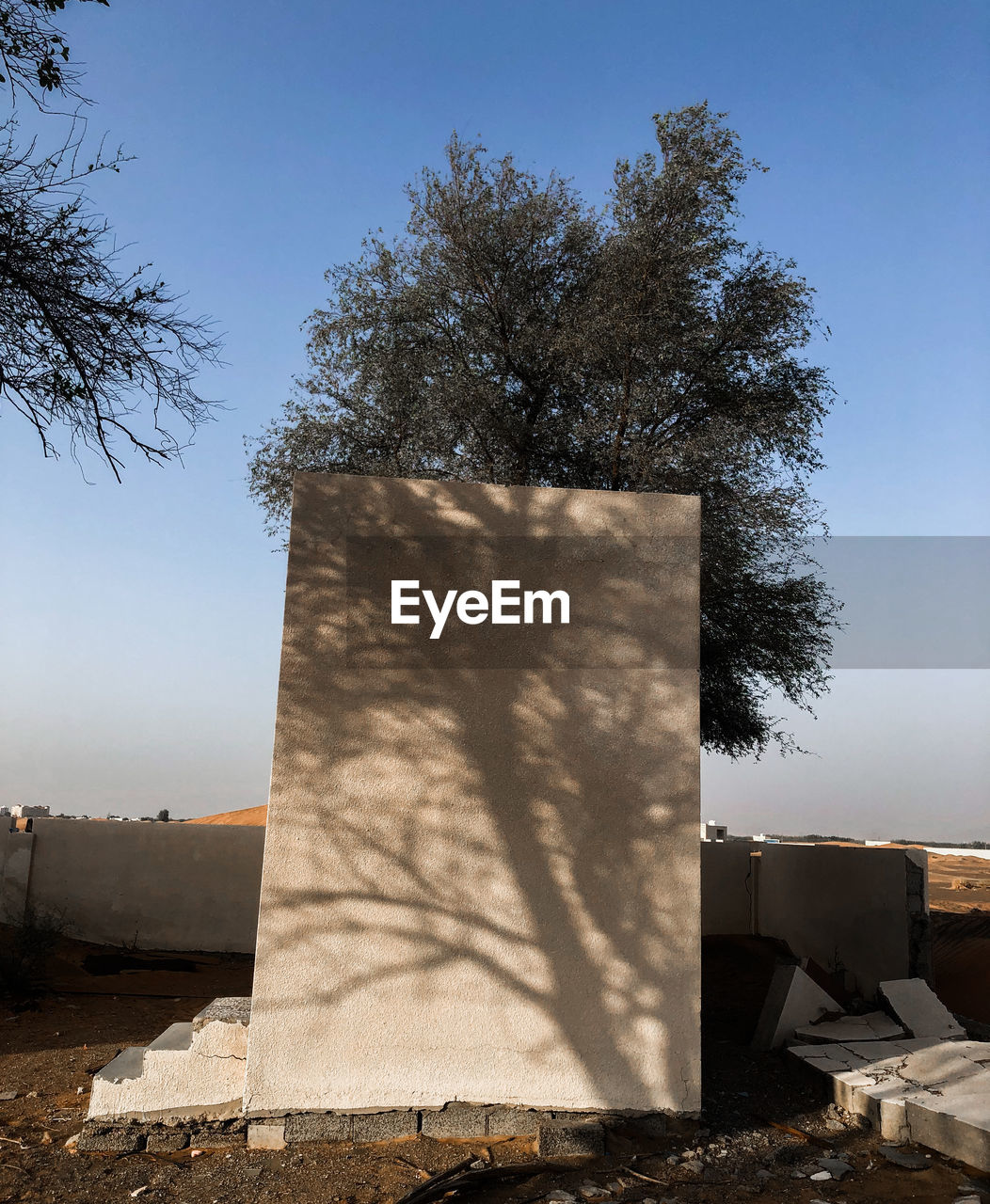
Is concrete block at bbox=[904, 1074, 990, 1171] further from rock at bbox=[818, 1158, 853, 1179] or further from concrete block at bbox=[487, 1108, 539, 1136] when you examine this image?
concrete block at bbox=[487, 1108, 539, 1136]

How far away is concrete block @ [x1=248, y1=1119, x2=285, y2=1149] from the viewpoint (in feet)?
17.1

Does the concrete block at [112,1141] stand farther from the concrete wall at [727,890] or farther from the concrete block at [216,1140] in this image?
the concrete wall at [727,890]

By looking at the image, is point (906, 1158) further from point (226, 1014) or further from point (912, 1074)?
point (226, 1014)

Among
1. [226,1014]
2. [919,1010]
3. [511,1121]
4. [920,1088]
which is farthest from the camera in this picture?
[919,1010]

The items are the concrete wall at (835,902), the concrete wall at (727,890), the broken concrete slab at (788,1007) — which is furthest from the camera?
the concrete wall at (727,890)

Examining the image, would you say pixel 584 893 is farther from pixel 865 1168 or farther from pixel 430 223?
pixel 430 223

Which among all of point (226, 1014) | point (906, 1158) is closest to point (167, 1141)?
point (226, 1014)

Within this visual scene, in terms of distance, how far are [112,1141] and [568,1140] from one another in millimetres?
2597

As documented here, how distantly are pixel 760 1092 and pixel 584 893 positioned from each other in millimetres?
2626

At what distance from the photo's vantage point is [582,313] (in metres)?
12.3

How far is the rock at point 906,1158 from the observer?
5445mm

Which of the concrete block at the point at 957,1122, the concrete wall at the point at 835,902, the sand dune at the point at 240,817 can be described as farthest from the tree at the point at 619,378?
the sand dune at the point at 240,817

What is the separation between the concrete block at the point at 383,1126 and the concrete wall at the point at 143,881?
28.2 ft

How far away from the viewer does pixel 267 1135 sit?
5246mm
